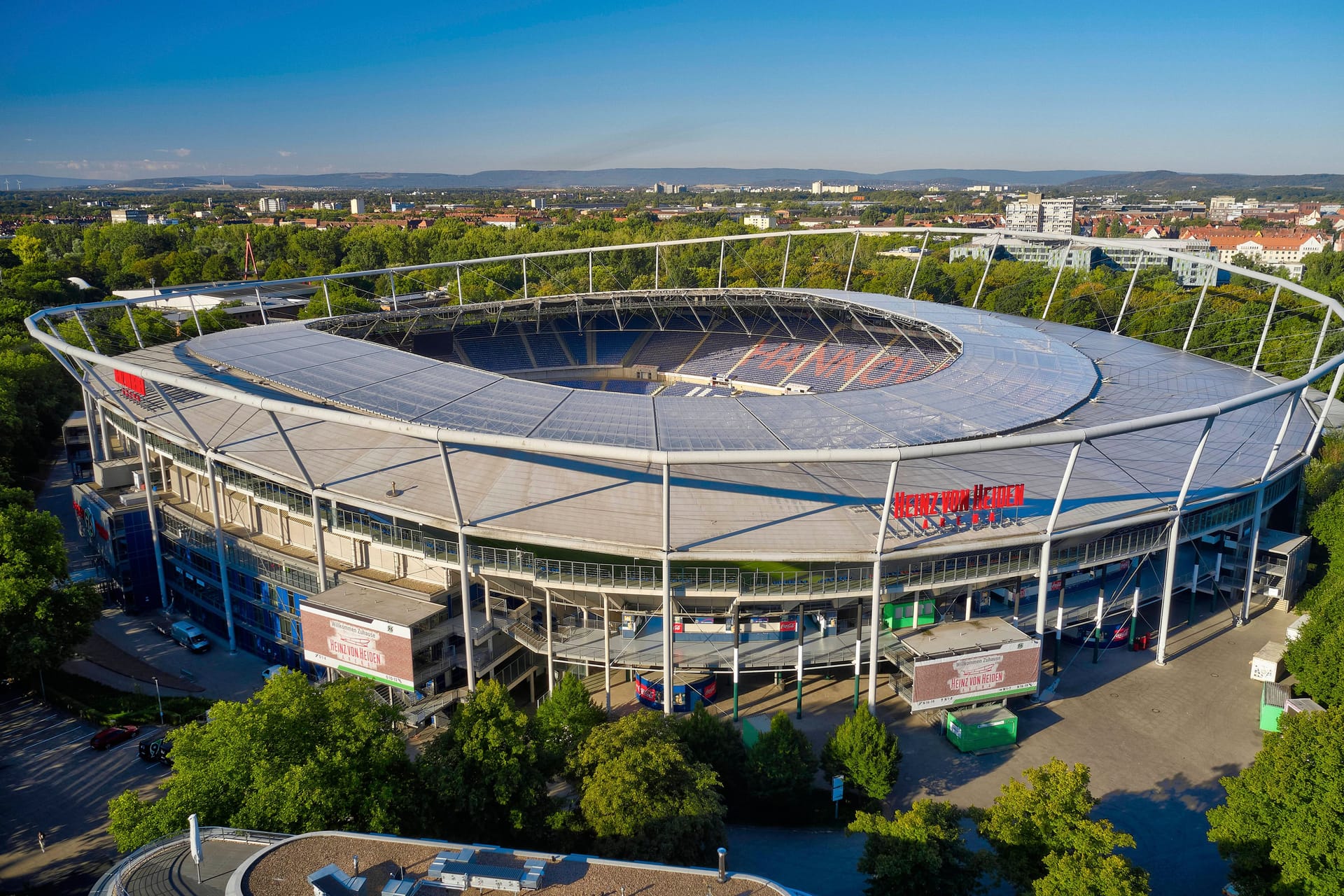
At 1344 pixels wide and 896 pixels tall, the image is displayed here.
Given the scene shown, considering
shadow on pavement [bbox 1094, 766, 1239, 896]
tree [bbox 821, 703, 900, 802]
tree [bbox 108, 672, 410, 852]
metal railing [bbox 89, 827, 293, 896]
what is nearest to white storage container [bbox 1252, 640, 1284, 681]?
shadow on pavement [bbox 1094, 766, 1239, 896]

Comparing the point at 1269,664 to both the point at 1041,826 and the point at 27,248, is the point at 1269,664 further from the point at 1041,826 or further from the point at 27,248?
the point at 27,248

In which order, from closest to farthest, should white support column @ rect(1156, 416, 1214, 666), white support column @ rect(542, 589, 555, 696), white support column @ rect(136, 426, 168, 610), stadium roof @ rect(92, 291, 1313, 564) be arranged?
stadium roof @ rect(92, 291, 1313, 564)
white support column @ rect(542, 589, 555, 696)
white support column @ rect(1156, 416, 1214, 666)
white support column @ rect(136, 426, 168, 610)

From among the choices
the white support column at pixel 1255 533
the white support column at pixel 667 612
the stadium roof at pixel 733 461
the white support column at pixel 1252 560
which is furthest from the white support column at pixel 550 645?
the white support column at pixel 1255 533

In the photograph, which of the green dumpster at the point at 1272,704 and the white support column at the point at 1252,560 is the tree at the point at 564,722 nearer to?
the green dumpster at the point at 1272,704

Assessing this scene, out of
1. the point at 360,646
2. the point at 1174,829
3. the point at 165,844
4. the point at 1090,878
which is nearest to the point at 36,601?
the point at 360,646

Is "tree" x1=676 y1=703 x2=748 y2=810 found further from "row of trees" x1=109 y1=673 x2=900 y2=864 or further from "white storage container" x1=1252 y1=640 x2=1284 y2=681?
"white storage container" x1=1252 y1=640 x2=1284 y2=681

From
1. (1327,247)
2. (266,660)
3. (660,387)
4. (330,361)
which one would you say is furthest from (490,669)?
(1327,247)

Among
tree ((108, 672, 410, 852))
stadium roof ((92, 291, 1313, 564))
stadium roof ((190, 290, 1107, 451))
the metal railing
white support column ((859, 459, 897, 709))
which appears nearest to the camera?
the metal railing
